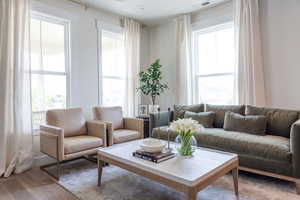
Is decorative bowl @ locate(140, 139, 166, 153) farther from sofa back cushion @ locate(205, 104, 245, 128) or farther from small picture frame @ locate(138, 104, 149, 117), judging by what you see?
small picture frame @ locate(138, 104, 149, 117)

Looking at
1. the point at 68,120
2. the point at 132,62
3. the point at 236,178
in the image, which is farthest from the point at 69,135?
the point at 236,178

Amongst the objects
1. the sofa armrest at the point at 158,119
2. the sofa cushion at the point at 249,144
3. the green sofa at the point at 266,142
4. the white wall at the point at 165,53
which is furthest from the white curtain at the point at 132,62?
the sofa cushion at the point at 249,144

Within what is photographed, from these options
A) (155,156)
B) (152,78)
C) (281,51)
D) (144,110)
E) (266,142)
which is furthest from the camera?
(144,110)

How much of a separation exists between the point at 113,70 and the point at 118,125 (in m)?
1.35

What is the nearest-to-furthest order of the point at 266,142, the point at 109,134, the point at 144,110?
1. the point at 266,142
2. the point at 109,134
3. the point at 144,110

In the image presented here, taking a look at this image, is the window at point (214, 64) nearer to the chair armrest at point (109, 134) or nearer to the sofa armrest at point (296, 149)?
the sofa armrest at point (296, 149)

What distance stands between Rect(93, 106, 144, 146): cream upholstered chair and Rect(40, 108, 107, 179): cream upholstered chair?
0.19 metres

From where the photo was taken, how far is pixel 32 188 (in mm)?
2344

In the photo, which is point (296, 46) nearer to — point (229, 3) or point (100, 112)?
point (229, 3)

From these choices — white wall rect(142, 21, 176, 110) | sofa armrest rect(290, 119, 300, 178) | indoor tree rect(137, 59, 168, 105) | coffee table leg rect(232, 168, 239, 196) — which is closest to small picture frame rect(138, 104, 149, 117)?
indoor tree rect(137, 59, 168, 105)

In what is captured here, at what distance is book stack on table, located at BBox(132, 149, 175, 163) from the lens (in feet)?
6.26

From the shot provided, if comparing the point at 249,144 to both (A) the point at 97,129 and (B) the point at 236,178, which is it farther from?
(A) the point at 97,129

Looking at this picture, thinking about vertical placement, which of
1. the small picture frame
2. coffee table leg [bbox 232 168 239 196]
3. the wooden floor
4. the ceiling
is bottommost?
the wooden floor

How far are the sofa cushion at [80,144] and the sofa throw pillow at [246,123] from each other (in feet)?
6.73
